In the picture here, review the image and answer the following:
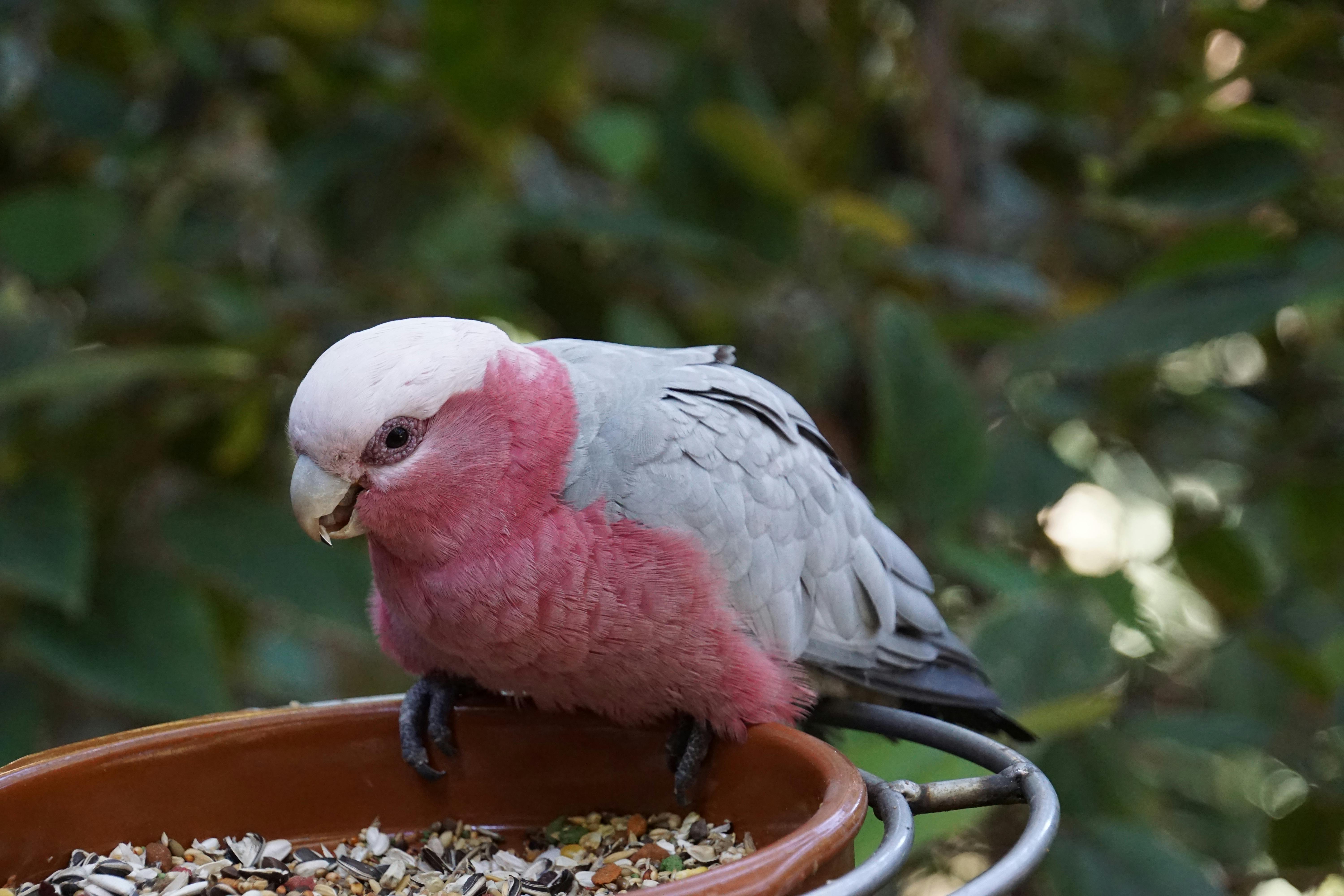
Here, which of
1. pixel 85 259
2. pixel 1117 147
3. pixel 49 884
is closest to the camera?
pixel 49 884

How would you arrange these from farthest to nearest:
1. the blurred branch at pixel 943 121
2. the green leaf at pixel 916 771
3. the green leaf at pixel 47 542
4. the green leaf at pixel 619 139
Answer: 1. the green leaf at pixel 619 139
2. the blurred branch at pixel 943 121
3. the green leaf at pixel 47 542
4. the green leaf at pixel 916 771

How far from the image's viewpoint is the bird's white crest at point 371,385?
2.92 ft

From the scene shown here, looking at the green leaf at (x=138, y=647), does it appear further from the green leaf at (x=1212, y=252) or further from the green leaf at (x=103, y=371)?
the green leaf at (x=1212, y=252)

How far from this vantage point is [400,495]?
0.95 metres

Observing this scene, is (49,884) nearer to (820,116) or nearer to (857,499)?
(857,499)

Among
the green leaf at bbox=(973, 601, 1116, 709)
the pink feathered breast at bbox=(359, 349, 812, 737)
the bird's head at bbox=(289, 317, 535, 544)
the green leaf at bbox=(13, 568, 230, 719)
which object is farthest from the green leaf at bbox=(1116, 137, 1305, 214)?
the green leaf at bbox=(13, 568, 230, 719)

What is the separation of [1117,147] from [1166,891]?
1.26 metres

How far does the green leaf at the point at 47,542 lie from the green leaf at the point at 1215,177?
5.61 ft

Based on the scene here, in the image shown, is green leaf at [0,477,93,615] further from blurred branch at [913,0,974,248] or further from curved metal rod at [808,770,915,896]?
blurred branch at [913,0,974,248]

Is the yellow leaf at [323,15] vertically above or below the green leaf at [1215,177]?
above

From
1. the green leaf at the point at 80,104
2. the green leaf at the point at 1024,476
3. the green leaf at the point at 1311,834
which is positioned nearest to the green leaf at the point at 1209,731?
the green leaf at the point at 1311,834

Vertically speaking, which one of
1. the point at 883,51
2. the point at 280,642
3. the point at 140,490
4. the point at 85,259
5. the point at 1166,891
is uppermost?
the point at 883,51

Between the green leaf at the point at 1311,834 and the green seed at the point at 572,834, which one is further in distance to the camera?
the green leaf at the point at 1311,834

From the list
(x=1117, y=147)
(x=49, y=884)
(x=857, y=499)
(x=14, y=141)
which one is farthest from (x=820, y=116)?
(x=49, y=884)
